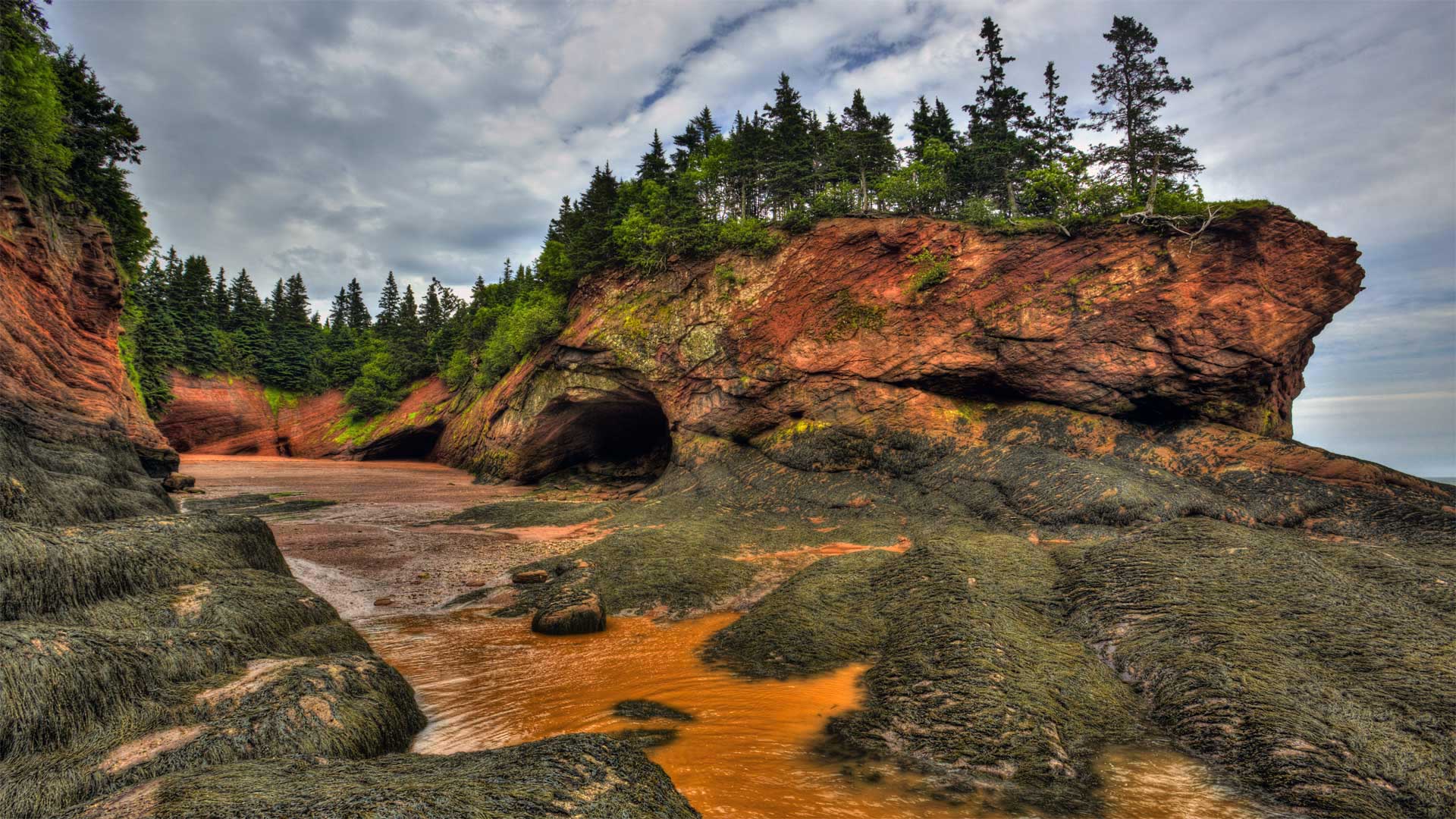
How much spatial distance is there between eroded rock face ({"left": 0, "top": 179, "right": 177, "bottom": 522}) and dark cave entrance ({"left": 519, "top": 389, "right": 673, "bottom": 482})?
15.5 metres

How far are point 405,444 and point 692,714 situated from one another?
4633 centimetres

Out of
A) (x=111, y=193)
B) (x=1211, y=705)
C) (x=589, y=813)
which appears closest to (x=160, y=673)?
(x=589, y=813)

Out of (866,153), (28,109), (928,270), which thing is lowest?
(928,270)

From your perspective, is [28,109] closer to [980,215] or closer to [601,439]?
[601,439]

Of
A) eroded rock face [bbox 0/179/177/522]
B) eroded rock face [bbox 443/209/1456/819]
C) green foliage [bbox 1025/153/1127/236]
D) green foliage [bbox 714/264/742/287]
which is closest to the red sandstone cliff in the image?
eroded rock face [bbox 0/179/177/522]

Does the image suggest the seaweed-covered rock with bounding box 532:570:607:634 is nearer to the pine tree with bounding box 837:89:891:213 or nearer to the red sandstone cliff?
the red sandstone cliff

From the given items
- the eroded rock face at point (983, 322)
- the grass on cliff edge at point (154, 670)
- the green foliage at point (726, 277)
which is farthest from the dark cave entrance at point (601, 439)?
the grass on cliff edge at point (154, 670)

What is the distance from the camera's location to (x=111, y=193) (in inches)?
783

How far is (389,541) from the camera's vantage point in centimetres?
1506

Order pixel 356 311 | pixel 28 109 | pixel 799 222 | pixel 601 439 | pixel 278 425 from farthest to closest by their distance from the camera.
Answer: pixel 356 311, pixel 278 425, pixel 601 439, pixel 799 222, pixel 28 109

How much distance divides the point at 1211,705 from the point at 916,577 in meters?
4.48

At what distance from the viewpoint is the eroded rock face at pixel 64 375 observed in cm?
890

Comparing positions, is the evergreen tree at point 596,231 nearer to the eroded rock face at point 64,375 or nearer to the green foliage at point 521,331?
the green foliage at point 521,331

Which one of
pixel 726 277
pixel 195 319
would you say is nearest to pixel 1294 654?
pixel 726 277
